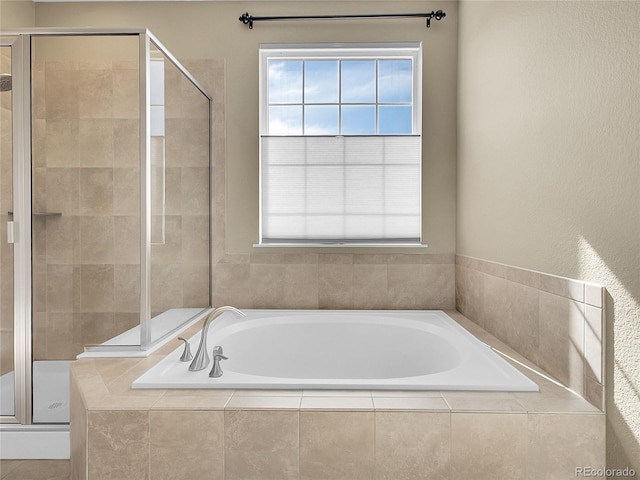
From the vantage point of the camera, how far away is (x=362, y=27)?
262 cm

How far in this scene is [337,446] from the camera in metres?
1.18

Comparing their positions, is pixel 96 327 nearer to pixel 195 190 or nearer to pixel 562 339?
pixel 195 190

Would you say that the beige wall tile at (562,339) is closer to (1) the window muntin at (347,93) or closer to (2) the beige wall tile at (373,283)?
(2) the beige wall tile at (373,283)

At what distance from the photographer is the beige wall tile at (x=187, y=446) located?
1192 millimetres

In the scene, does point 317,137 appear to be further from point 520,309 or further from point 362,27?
point 520,309

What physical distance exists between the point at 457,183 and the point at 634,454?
6.03 feet

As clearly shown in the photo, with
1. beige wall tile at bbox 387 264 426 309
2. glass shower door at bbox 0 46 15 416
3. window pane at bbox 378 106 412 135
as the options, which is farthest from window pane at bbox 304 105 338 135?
glass shower door at bbox 0 46 15 416

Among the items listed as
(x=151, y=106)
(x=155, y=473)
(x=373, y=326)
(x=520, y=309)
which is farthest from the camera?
(x=373, y=326)

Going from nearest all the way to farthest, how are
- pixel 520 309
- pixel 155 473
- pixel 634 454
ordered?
pixel 634 454, pixel 155 473, pixel 520 309

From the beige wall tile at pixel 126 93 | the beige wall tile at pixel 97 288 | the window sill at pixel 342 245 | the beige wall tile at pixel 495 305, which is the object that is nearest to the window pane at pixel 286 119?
the window sill at pixel 342 245

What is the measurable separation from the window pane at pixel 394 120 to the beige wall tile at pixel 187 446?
7.04 feet

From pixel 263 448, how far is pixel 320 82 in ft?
7.60

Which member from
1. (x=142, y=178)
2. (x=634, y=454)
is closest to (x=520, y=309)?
(x=634, y=454)

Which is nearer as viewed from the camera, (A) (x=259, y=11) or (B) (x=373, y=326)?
(B) (x=373, y=326)
